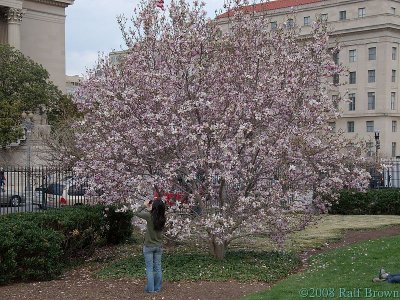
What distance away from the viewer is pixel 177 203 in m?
11.6

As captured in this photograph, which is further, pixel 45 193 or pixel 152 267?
pixel 45 193

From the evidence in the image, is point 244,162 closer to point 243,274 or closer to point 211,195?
point 211,195

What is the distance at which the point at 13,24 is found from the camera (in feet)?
173

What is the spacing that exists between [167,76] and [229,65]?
122 cm

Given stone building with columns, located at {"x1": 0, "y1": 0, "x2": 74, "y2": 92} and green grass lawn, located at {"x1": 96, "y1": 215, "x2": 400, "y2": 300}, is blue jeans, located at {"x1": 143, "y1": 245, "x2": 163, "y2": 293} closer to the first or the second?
green grass lawn, located at {"x1": 96, "y1": 215, "x2": 400, "y2": 300}

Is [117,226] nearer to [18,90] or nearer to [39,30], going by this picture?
[18,90]

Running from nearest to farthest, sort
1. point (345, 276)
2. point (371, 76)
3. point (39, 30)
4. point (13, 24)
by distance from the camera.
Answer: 1. point (345, 276)
2. point (13, 24)
3. point (39, 30)
4. point (371, 76)

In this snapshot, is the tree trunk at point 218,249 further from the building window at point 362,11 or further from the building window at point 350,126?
the building window at point 350,126

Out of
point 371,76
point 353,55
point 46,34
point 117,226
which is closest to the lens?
point 117,226

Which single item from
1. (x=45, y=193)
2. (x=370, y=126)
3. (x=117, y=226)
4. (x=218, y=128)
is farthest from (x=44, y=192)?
(x=370, y=126)

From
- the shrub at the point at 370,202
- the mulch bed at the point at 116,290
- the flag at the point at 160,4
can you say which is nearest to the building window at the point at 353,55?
the shrub at the point at 370,202

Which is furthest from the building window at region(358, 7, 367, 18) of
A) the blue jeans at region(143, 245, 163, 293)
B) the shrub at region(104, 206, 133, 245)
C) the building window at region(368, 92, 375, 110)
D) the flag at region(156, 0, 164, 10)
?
the blue jeans at region(143, 245, 163, 293)

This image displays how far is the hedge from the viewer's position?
11.1 m

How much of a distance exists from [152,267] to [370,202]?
16192 mm
